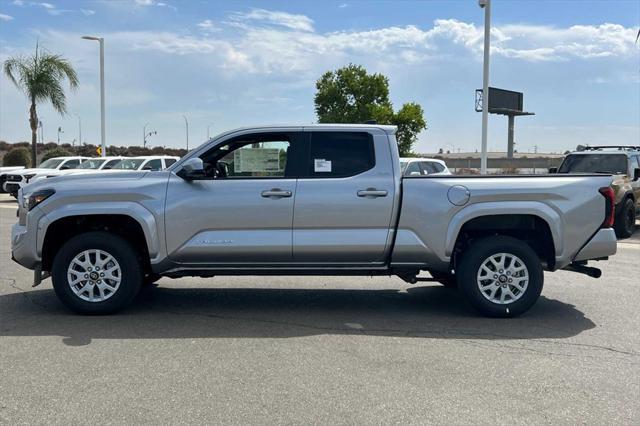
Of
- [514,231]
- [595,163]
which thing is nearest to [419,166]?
[595,163]

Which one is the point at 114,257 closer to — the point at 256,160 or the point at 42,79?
the point at 256,160

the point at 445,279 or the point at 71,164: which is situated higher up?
the point at 71,164

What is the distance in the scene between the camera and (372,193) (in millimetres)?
6309

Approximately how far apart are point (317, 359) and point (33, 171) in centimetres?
2132

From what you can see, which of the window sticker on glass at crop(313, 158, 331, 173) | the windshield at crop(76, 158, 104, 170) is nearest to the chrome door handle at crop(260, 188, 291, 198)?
the window sticker on glass at crop(313, 158, 331, 173)

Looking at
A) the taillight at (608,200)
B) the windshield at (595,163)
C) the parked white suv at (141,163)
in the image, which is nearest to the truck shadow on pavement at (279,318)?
the taillight at (608,200)

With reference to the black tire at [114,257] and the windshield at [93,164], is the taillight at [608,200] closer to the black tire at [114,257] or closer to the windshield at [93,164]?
the black tire at [114,257]

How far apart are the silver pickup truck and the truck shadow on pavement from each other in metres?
0.30

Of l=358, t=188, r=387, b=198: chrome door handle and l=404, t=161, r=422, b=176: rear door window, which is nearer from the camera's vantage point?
l=358, t=188, r=387, b=198: chrome door handle

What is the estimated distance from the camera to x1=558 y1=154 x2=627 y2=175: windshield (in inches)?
570

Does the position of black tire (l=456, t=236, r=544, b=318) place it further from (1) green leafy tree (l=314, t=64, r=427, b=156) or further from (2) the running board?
(1) green leafy tree (l=314, t=64, r=427, b=156)

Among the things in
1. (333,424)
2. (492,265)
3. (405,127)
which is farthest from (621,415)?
(405,127)

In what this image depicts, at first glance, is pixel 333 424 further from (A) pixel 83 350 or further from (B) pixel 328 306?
(B) pixel 328 306

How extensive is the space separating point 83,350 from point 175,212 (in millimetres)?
1639
